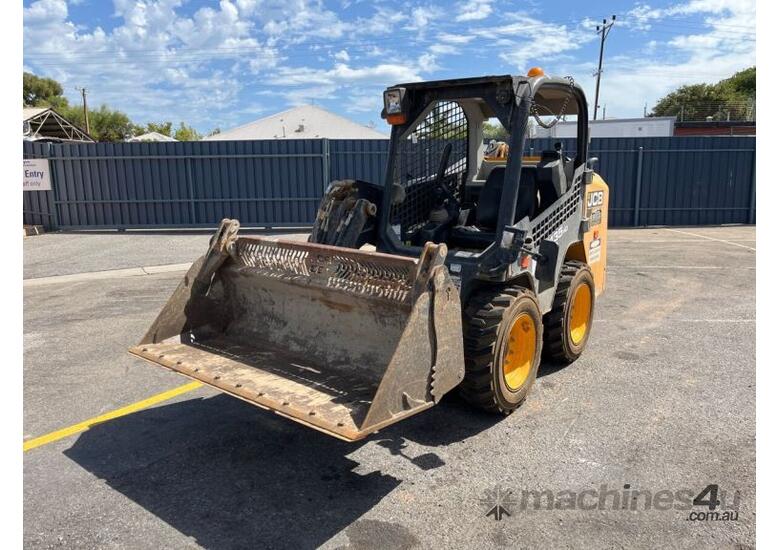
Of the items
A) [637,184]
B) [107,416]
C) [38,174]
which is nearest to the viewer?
[107,416]

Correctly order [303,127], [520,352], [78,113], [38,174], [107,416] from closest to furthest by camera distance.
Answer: [520,352], [107,416], [38,174], [303,127], [78,113]

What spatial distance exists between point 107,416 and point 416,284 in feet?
9.50

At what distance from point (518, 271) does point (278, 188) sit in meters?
11.8

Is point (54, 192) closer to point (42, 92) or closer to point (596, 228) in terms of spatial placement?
point (596, 228)

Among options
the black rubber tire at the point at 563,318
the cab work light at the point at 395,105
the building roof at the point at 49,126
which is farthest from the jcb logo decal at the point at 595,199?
the building roof at the point at 49,126

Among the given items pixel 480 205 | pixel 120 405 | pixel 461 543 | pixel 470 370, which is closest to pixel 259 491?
pixel 461 543

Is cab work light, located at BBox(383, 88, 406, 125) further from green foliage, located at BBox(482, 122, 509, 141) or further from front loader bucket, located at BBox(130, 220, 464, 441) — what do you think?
front loader bucket, located at BBox(130, 220, 464, 441)

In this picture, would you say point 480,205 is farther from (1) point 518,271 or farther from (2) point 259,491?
(2) point 259,491

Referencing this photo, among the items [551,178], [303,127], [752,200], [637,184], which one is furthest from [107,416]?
[303,127]

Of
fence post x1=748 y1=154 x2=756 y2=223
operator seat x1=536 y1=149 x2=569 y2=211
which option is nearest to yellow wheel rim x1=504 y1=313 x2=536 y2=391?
operator seat x1=536 y1=149 x2=569 y2=211

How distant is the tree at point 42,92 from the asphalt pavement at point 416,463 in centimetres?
6693

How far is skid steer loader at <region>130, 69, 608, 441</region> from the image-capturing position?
3414 mm

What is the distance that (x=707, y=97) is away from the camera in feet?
205
